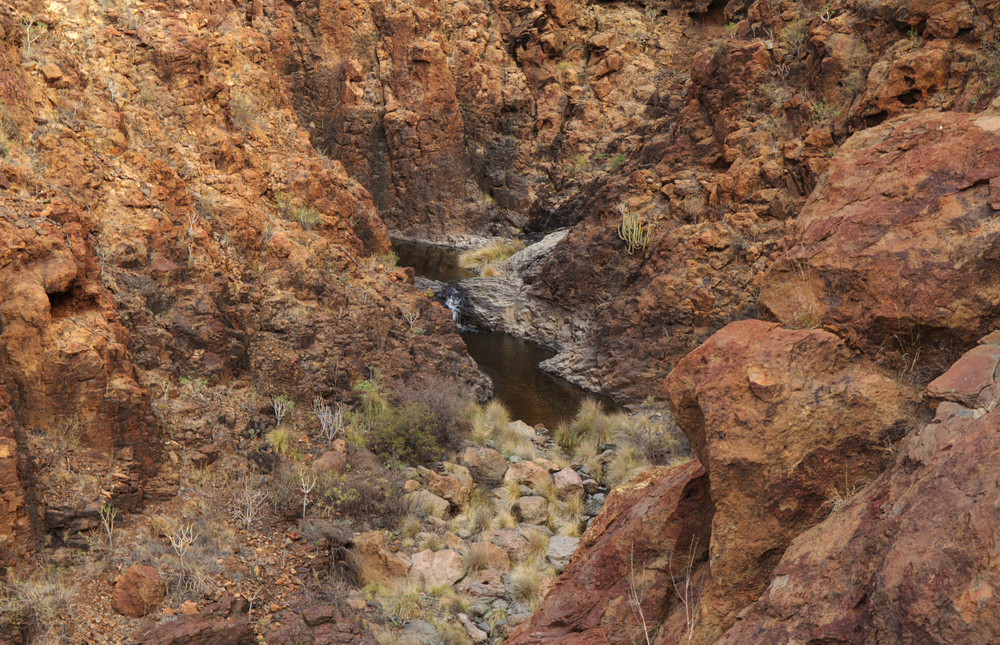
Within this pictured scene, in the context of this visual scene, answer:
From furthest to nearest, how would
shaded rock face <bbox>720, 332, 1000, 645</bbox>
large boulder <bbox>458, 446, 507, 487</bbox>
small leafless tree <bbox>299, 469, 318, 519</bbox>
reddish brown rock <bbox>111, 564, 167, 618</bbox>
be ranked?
large boulder <bbox>458, 446, 507, 487</bbox>
small leafless tree <bbox>299, 469, 318, 519</bbox>
reddish brown rock <bbox>111, 564, 167, 618</bbox>
shaded rock face <bbox>720, 332, 1000, 645</bbox>

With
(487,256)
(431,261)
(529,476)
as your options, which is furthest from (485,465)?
(431,261)

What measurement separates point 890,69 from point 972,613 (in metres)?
11.5

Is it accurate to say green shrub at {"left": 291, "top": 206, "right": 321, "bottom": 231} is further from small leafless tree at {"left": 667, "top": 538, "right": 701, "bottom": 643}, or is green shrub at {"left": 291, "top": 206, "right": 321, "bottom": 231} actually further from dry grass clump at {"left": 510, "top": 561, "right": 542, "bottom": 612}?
small leafless tree at {"left": 667, "top": 538, "right": 701, "bottom": 643}

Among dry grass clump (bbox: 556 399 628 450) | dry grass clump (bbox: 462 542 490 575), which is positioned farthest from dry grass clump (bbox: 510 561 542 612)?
dry grass clump (bbox: 556 399 628 450)

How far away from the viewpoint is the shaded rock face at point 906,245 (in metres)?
3.43

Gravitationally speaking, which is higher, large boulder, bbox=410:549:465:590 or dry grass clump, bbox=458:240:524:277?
dry grass clump, bbox=458:240:524:277

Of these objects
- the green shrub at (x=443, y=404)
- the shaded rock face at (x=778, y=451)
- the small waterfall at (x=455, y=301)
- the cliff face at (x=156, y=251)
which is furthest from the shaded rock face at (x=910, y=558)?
the small waterfall at (x=455, y=301)

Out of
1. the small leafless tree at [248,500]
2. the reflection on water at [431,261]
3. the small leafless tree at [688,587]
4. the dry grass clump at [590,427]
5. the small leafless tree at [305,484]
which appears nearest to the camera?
the small leafless tree at [688,587]

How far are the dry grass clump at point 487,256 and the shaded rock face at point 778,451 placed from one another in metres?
17.9

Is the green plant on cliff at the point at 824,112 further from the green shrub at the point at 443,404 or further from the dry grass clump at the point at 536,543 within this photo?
the dry grass clump at the point at 536,543

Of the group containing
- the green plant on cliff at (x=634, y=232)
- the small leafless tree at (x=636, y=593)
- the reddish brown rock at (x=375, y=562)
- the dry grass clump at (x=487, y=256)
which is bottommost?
the reddish brown rock at (x=375, y=562)

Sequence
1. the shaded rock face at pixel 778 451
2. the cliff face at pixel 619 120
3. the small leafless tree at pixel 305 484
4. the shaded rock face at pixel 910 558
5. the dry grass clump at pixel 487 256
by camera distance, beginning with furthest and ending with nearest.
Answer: the dry grass clump at pixel 487 256
the cliff face at pixel 619 120
the small leafless tree at pixel 305 484
the shaded rock face at pixel 778 451
the shaded rock face at pixel 910 558

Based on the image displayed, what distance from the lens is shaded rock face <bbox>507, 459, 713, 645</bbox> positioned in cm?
404

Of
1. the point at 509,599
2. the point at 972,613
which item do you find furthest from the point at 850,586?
the point at 509,599
